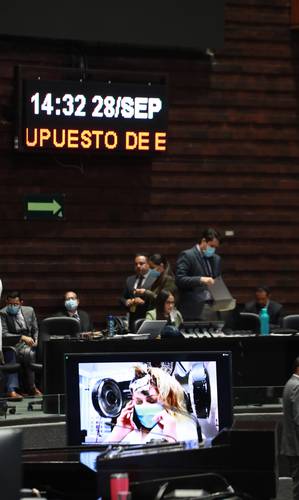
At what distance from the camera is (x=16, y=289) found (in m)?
13.5

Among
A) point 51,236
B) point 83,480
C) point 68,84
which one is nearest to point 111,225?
point 51,236

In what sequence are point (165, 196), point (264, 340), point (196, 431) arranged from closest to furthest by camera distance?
point (196, 431), point (264, 340), point (165, 196)

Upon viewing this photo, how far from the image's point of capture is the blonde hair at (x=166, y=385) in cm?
605

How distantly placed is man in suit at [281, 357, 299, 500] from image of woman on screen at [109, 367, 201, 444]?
12.0ft

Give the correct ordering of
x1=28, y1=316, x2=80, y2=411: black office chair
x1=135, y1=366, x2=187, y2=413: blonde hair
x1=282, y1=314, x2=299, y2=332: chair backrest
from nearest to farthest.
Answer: x1=135, y1=366, x2=187, y2=413: blonde hair → x1=28, y1=316, x2=80, y2=411: black office chair → x1=282, y1=314, x2=299, y2=332: chair backrest

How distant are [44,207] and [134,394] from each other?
7.77m

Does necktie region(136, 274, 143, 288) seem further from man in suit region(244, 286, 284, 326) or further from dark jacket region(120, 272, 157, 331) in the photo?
man in suit region(244, 286, 284, 326)

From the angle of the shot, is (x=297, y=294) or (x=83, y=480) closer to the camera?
(x=83, y=480)

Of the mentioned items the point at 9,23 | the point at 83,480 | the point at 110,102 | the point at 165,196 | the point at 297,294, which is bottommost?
the point at 83,480

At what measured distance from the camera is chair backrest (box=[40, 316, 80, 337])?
38.2ft

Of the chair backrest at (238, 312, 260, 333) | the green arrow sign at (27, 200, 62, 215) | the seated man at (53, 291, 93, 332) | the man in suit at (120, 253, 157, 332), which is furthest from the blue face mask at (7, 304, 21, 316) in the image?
the chair backrest at (238, 312, 260, 333)

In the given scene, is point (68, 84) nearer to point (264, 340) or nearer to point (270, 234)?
point (270, 234)

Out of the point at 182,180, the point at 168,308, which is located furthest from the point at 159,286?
the point at 182,180

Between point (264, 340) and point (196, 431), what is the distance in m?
4.95
